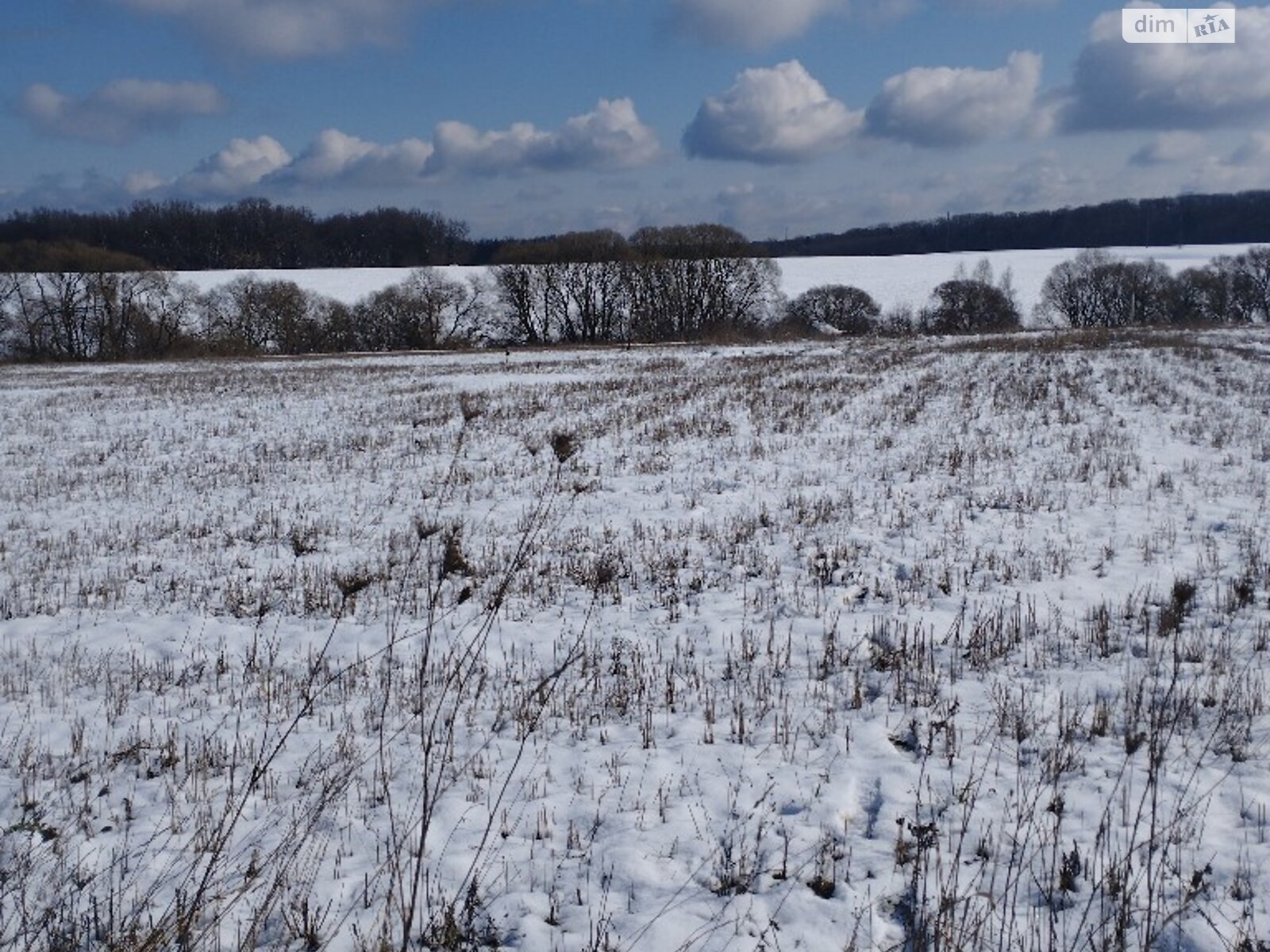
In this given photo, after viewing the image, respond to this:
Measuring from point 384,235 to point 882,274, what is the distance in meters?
66.9

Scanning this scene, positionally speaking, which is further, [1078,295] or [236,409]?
[1078,295]

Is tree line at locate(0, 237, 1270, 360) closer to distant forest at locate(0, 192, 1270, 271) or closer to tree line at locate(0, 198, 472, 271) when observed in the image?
distant forest at locate(0, 192, 1270, 271)

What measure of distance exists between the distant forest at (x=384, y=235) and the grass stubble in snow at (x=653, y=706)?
72.9m

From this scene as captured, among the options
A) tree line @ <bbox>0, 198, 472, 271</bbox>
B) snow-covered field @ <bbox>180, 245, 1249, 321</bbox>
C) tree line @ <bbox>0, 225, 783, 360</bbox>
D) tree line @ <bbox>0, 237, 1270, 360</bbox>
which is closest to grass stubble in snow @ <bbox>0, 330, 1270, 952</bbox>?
tree line @ <bbox>0, 237, 1270, 360</bbox>

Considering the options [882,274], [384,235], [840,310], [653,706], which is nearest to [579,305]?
[840,310]

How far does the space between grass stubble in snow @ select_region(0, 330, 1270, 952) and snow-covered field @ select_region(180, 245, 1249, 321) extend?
68096 millimetres

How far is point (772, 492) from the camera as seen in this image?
12.3m

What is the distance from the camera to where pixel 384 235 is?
121000mm

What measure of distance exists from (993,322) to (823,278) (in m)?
18.0

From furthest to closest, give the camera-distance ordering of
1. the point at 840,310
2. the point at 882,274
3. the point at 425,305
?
the point at 882,274 < the point at 840,310 < the point at 425,305

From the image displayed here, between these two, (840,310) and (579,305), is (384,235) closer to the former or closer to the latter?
(579,305)

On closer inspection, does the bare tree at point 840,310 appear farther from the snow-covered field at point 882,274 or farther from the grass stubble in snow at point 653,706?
the grass stubble in snow at point 653,706

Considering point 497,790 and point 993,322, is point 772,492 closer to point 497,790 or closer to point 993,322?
point 497,790

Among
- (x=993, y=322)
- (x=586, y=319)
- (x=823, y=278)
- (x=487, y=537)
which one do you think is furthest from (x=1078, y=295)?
(x=487, y=537)
